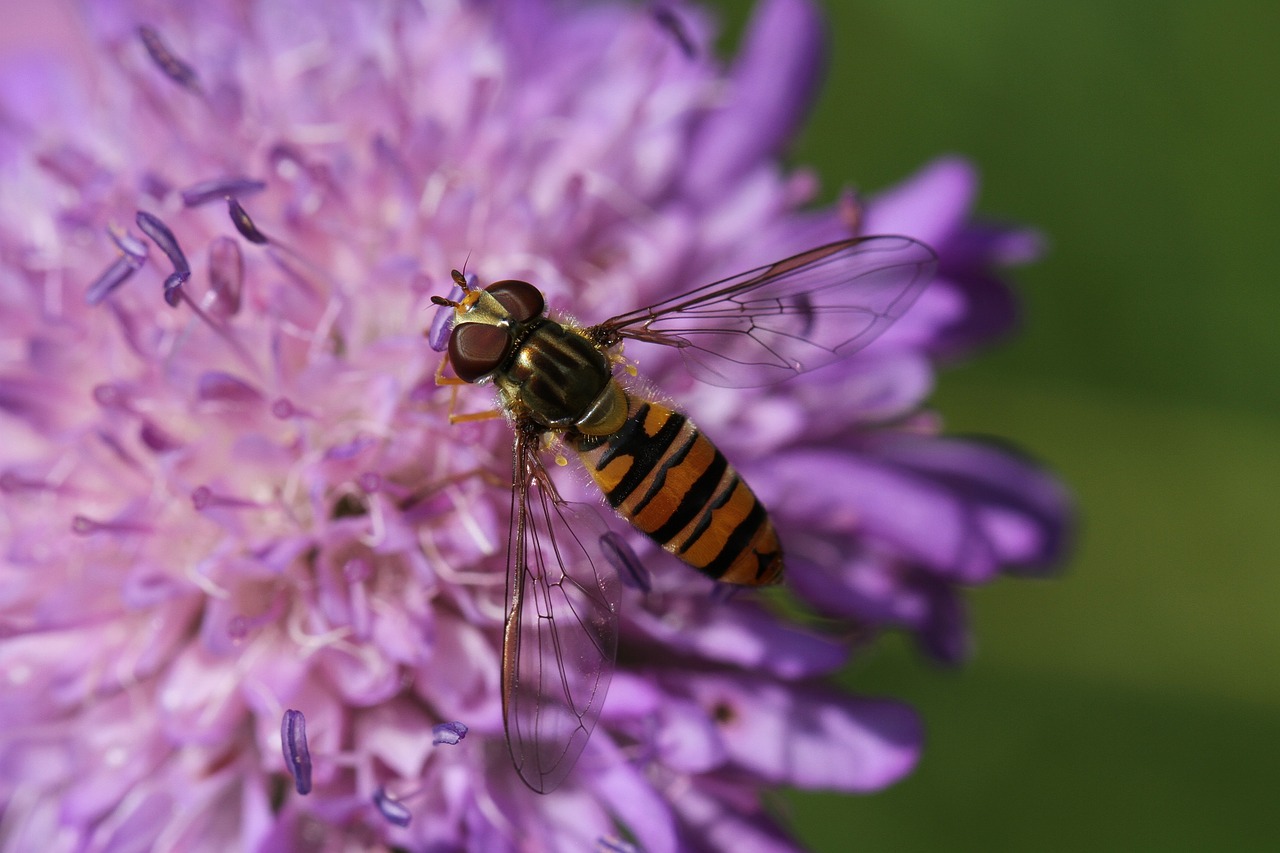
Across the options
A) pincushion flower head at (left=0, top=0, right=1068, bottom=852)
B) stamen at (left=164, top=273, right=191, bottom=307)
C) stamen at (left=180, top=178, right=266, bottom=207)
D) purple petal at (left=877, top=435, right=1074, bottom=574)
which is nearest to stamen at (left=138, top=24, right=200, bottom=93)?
pincushion flower head at (left=0, top=0, right=1068, bottom=852)

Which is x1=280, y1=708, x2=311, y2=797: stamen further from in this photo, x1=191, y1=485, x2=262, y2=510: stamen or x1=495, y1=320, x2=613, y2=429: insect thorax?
Result: x1=495, y1=320, x2=613, y2=429: insect thorax

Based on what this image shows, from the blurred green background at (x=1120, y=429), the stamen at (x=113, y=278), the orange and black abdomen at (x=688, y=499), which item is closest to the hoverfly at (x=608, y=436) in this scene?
the orange and black abdomen at (x=688, y=499)

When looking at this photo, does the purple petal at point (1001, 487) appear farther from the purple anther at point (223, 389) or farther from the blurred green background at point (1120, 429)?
the purple anther at point (223, 389)

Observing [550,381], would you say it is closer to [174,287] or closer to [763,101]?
[174,287]

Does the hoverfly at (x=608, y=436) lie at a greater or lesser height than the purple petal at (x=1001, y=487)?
lesser

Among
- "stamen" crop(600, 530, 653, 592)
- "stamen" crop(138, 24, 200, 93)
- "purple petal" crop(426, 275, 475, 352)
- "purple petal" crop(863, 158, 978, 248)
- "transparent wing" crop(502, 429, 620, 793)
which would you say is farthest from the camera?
"purple petal" crop(863, 158, 978, 248)

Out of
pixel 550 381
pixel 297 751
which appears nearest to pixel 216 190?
pixel 550 381

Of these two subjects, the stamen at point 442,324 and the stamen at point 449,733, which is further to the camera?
the stamen at point 442,324
